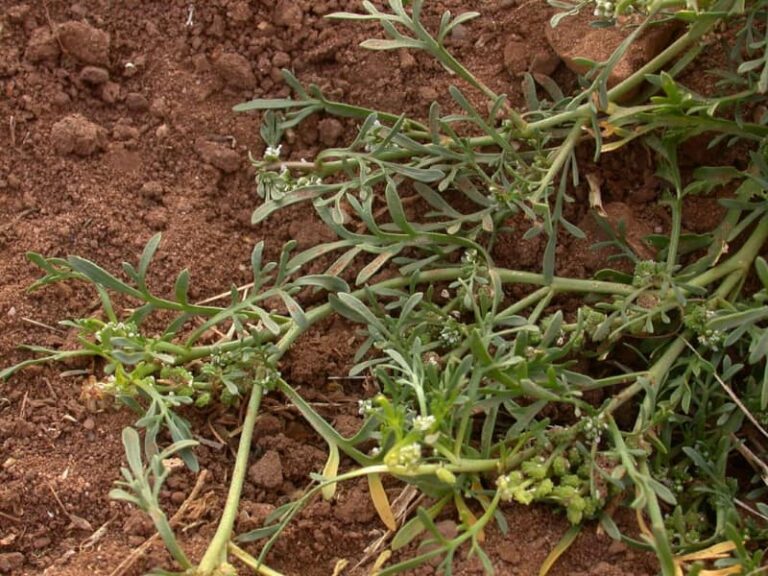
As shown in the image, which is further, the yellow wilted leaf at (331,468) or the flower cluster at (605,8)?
the flower cluster at (605,8)

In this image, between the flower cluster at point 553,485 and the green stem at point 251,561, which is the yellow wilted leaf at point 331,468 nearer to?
the green stem at point 251,561

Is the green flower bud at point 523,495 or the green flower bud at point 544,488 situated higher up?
the green flower bud at point 523,495

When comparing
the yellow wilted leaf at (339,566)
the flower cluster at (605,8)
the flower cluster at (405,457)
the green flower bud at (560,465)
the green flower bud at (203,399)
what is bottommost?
the yellow wilted leaf at (339,566)

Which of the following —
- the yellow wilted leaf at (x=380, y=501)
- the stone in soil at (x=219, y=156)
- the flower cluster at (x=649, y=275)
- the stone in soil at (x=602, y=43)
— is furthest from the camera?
the stone in soil at (x=219, y=156)

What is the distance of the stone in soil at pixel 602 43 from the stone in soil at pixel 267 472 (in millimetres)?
1274

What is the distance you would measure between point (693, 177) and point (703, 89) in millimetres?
231

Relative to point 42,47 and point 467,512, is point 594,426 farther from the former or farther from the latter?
point 42,47

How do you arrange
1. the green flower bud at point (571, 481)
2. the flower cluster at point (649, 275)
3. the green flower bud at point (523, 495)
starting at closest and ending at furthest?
1. the green flower bud at point (523, 495)
2. the green flower bud at point (571, 481)
3. the flower cluster at point (649, 275)

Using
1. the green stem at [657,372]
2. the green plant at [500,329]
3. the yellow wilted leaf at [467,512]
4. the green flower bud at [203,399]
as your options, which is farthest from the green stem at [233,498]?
the green stem at [657,372]

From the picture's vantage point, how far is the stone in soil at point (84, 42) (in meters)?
2.92

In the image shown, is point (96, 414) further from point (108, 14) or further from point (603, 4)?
point (603, 4)

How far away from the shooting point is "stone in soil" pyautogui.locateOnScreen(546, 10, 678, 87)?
280cm

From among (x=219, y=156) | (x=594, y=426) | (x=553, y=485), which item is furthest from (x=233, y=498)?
(x=219, y=156)

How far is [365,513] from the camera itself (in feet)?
8.07
